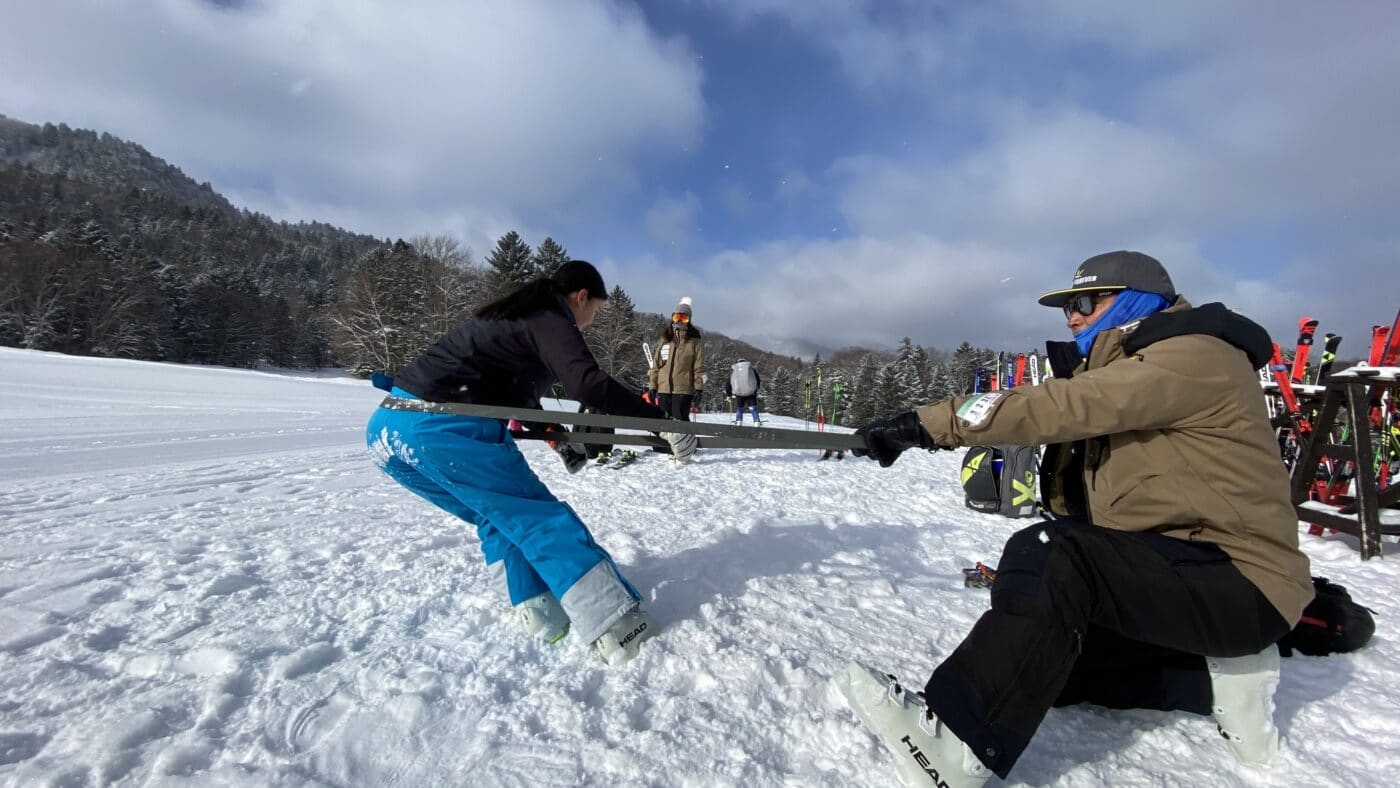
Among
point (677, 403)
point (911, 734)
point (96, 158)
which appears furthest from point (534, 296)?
point (96, 158)

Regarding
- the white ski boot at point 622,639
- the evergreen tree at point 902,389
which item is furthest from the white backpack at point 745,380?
A: the evergreen tree at point 902,389

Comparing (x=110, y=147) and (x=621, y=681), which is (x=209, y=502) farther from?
(x=110, y=147)

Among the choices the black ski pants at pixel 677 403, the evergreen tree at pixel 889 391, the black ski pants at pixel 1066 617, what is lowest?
the black ski pants at pixel 1066 617

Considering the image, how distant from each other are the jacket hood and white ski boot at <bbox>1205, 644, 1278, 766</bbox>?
970 mm

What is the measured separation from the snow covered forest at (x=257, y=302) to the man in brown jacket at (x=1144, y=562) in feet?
60.3

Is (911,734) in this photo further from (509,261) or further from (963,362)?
(963,362)

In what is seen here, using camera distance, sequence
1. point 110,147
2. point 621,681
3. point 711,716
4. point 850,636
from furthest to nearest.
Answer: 1. point 110,147
2. point 850,636
3. point 621,681
4. point 711,716

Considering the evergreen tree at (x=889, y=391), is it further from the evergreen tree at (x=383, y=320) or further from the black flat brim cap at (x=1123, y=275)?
the black flat brim cap at (x=1123, y=275)

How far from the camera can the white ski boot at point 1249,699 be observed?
1879mm

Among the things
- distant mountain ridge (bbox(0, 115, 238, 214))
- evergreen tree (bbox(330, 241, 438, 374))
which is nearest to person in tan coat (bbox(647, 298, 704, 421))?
evergreen tree (bbox(330, 241, 438, 374))

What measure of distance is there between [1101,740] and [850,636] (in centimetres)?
96

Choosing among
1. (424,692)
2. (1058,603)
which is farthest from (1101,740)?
(424,692)

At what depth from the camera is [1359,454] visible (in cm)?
435

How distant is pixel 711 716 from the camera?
1967mm
